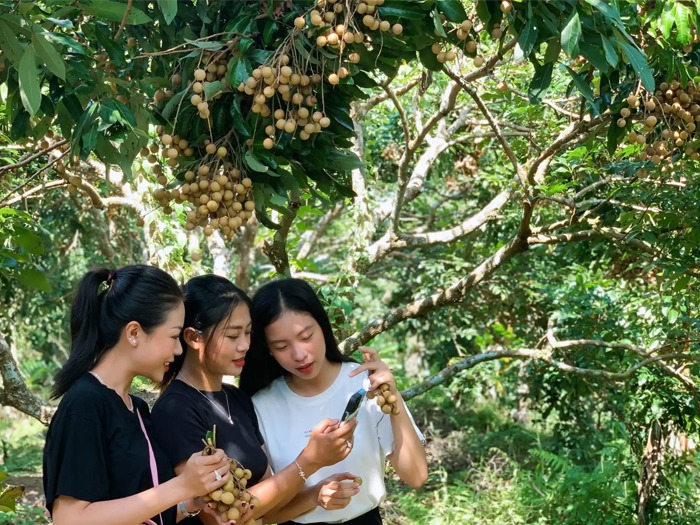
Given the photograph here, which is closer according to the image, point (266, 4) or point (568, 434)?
point (266, 4)

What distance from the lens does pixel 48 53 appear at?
1541mm

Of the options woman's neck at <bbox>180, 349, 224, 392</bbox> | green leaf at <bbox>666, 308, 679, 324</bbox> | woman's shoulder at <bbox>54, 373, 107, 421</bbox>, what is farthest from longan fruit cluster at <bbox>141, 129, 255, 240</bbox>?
green leaf at <bbox>666, 308, 679, 324</bbox>

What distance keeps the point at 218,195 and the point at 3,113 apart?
187cm

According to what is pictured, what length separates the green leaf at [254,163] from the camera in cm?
184

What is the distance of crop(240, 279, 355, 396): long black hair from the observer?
2.12 m

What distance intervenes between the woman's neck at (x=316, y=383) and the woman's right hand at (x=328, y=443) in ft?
0.87

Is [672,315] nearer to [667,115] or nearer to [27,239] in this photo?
[667,115]

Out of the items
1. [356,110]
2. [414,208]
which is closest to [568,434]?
[414,208]

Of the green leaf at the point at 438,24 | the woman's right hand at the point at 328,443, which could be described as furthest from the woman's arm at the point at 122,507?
the green leaf at the point at 438,24

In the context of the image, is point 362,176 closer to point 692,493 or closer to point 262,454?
point 262,454

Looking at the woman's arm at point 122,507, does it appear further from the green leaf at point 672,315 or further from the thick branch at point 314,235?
the thick branch at point 314,235

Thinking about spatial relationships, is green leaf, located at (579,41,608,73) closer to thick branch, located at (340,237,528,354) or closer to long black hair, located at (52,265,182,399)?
long black hair, located at (52,265,182,399)

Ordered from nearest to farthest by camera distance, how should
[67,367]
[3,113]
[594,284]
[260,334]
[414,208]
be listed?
[67,367] → [260,334] → [3,113] → [594,284] → [414,208]

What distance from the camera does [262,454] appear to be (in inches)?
77.4
